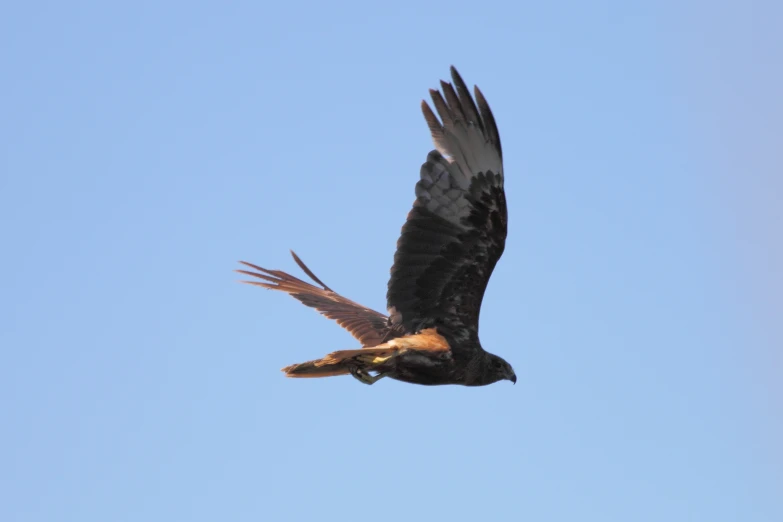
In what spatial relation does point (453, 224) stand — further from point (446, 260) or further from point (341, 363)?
point (341, 363)

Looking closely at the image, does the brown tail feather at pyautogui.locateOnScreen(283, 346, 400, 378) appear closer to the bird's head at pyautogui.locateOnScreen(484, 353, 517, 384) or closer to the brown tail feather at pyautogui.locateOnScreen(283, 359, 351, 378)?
the brown tail feather at pyautogui.locateOnScreen(283, 359, 351, 378)

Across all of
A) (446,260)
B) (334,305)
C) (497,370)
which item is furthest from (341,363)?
(334,305)

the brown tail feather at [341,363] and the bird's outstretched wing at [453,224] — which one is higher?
the bird's outstretched wing at [453,224]

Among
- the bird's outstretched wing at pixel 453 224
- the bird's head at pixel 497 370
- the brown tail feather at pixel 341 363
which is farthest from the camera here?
the bird's head at pixel 497 370

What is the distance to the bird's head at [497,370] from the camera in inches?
503

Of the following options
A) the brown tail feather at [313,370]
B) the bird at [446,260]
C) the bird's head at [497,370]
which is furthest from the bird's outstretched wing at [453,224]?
the brown tail feather at [313,370]

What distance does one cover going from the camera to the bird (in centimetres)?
1170

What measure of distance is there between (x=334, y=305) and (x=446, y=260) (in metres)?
3.21

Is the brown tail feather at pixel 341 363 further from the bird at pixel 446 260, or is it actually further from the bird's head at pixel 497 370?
the bird's head at pixel 497 370

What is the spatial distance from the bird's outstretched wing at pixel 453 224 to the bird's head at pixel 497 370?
1.96ft

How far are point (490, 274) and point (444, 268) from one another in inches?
20.4

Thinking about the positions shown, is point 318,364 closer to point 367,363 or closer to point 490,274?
point 367,363

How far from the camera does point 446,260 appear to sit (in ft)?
39.7

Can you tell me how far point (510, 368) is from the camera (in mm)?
13055
